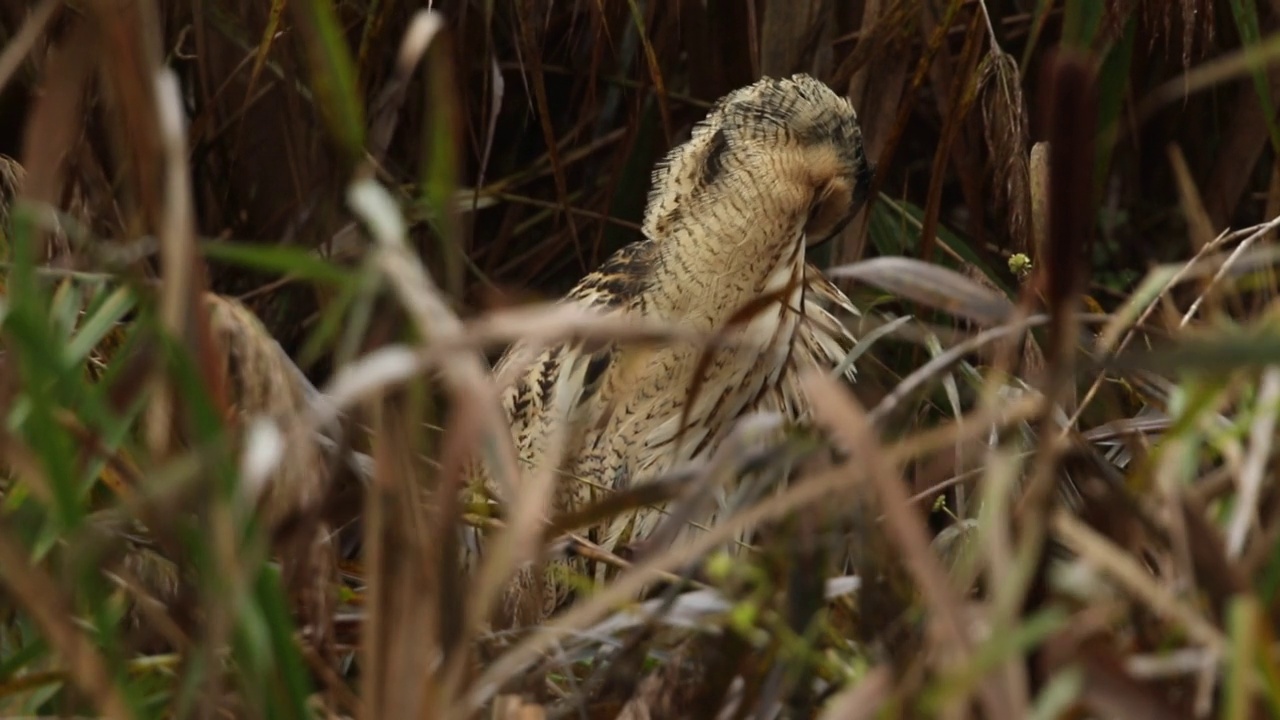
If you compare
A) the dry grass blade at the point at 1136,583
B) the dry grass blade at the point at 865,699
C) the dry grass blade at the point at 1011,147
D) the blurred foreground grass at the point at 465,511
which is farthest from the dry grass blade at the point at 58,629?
the dry grass blade at the point at 1011,147

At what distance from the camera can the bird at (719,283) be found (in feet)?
6.14

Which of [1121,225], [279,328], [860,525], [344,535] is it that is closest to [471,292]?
[279,328]

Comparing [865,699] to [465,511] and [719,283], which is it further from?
[719,283]

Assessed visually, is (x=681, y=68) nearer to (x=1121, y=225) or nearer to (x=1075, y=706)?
(x=1121, y=225)

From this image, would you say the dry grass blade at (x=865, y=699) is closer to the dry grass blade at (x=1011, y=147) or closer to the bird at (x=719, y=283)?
the dry grass blade at (x=1011, y=147)

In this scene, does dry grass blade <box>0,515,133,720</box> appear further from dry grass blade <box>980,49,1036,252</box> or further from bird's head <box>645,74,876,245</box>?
bird's head <box>645,74,876,245</box>

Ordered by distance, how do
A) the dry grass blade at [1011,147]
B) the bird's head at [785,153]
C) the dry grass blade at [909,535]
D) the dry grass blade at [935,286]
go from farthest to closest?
the bird's head at [785,153]
the dry grass blade at [1011,147]
the dry grass blade at [935,286]
the dry grass blade at [909,535]

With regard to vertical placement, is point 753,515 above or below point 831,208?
above

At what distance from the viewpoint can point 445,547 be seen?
780mm

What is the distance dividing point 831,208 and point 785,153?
88mm

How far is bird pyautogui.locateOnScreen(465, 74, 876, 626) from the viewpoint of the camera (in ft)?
6.14

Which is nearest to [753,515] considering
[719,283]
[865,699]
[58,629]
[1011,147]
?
[865,699]

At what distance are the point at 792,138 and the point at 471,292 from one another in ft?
1.86

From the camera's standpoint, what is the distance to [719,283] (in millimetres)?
1874
